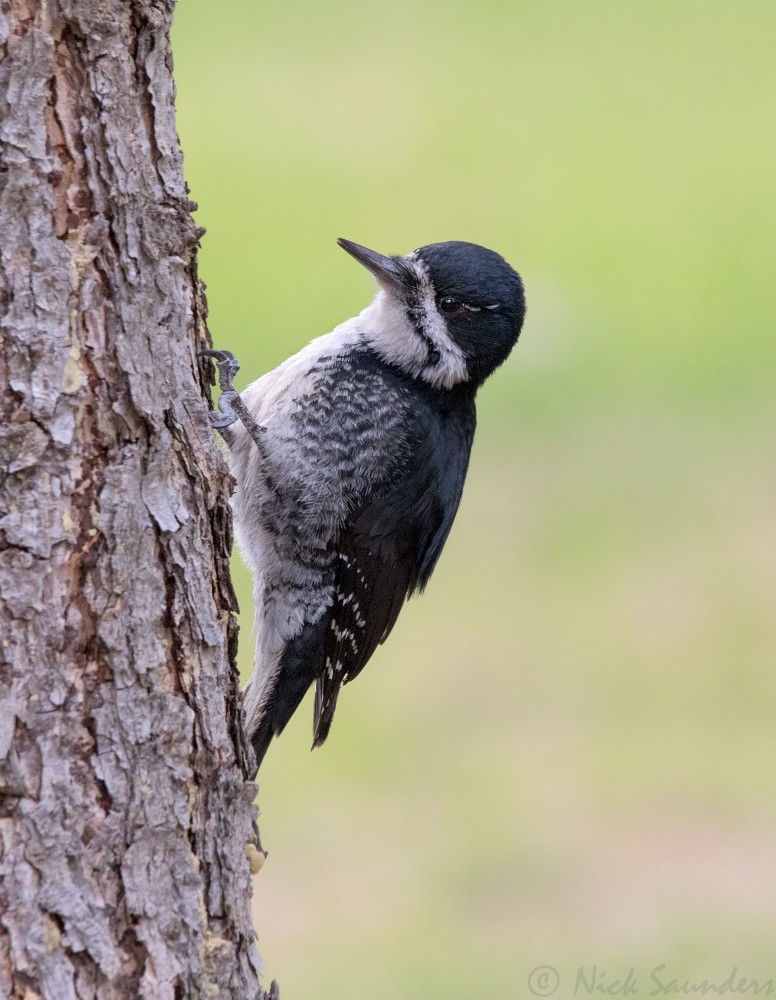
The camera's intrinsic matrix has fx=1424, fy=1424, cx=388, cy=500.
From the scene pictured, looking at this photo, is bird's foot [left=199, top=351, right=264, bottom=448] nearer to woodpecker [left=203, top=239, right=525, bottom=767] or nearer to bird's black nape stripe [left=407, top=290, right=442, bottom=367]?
woodpecker [left=203, top=239, right=525, bottom=767]

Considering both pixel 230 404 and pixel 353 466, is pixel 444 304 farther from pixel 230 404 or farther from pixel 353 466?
pixel 230 404

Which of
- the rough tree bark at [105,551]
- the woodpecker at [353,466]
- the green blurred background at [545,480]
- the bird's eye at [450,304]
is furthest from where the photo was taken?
the green blurred background at [545,480]

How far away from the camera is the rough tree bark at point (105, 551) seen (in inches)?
82.3

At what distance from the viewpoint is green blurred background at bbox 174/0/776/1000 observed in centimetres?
529

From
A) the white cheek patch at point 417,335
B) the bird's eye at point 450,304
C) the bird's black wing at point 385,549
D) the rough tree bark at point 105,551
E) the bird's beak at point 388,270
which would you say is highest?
the bird's beak at point 388,270

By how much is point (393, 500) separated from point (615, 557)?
4.00 meters

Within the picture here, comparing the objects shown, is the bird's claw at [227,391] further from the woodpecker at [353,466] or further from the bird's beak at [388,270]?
the bird's beak at [388,270]

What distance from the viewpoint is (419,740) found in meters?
6.20

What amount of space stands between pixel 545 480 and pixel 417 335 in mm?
4343

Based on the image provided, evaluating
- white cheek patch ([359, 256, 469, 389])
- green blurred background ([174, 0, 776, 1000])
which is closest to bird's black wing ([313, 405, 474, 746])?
white cheek patch ([359, 256, 469, 389])

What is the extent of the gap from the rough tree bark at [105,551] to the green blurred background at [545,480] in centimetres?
278

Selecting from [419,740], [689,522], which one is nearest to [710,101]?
[689,522]

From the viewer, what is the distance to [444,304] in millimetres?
3723

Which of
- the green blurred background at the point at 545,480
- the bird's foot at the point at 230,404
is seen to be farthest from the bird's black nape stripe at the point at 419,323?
the green blurred background at the point at 545,480
